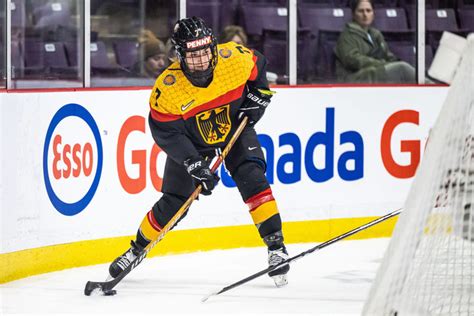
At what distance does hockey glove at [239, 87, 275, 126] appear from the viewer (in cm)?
507

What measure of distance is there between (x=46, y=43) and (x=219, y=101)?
126 centimetres

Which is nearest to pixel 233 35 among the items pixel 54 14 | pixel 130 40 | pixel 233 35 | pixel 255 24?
pixel 233 35

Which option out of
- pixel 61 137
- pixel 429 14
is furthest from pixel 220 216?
pixel 429 14

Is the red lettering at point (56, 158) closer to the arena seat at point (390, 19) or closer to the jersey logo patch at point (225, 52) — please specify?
the jersey logo patch at point (225, 52)

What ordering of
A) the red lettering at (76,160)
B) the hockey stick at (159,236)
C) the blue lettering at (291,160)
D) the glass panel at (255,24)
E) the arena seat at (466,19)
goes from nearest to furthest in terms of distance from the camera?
the hockey stick at (159,236) → the red lettering at (76,160) → the blue lettering at (291,160) → the glass panel at (255,24) → the arena seat at (466,19)

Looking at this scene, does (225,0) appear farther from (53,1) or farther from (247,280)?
(247,280)

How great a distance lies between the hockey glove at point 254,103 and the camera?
5.07 m

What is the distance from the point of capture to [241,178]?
16.8 ft

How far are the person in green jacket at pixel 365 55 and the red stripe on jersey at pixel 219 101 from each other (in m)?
1.89

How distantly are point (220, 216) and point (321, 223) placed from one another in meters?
0.58

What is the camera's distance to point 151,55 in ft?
21.1

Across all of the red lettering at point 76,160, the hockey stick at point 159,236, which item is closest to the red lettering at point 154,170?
the red lettering at point 76,160

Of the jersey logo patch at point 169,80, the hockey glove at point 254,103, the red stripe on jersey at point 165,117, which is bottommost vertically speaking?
the red stripe on jersey at point 165,117

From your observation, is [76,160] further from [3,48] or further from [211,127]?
[211,127]
